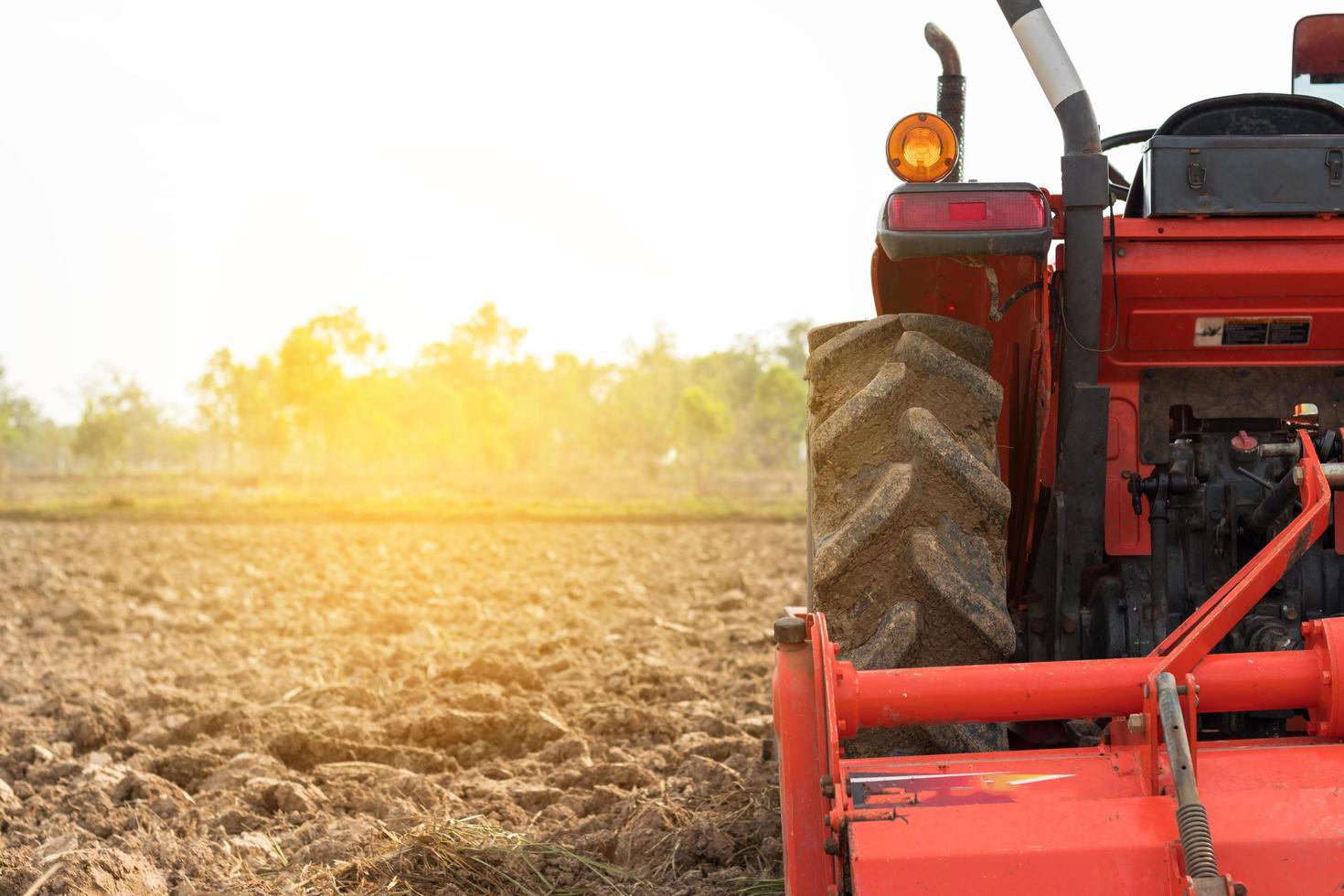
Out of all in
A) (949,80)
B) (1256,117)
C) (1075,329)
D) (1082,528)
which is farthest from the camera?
(949,80)

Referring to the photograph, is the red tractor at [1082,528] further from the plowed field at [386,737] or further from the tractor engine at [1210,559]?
the plowed field at [386,737]

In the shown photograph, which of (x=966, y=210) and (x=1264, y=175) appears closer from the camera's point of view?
(x=966, y=210)

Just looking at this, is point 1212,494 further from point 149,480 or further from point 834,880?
point 149,480

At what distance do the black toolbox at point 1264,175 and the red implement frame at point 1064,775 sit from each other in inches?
30.3

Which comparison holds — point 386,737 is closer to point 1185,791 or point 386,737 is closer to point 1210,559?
point 1210,559

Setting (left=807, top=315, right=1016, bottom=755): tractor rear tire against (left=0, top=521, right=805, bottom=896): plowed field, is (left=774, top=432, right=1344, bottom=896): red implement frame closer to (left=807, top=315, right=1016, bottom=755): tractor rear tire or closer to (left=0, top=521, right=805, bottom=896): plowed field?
(left=807, top=315, right=1016, bottom=755): tractor rear tire

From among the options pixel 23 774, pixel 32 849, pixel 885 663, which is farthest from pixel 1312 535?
pixel 23 774

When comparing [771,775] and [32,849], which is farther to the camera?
[771,775]

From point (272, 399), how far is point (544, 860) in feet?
178

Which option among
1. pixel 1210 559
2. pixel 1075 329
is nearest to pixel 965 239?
pixel 1075 329

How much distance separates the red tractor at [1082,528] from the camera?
204cm

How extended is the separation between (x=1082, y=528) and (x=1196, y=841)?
1234 millimetres

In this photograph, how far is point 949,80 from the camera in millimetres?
3486

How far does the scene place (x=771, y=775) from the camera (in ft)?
14.0
